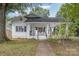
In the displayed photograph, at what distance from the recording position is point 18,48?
8.10 ft

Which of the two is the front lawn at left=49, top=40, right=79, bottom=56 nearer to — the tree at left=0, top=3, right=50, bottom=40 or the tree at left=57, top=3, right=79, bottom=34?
the tree at left=57, top=3, right=79, bottom=34

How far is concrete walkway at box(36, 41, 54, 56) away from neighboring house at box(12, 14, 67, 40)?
4 cm

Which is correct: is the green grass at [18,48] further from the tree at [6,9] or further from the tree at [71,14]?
the tree at [71,14]

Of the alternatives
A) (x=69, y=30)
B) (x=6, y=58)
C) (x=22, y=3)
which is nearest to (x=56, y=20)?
(x=69, y=30)

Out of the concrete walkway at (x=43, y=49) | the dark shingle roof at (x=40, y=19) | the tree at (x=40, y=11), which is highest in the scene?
the tree at (x=40, y=11)

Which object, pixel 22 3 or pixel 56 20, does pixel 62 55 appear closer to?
pixel 56 20

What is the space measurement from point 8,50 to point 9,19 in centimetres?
22

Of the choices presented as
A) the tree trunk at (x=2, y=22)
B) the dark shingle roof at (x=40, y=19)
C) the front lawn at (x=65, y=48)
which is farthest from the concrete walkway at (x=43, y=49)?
the tree trunk at (x=2, y=22)

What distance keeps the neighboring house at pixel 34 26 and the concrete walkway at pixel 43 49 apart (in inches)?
1.7

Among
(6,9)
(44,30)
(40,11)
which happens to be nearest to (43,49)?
(44,30)

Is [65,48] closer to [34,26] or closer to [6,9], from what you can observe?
[34,26]

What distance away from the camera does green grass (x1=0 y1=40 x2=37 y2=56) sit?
247cm

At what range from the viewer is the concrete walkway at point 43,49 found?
8.10 ft

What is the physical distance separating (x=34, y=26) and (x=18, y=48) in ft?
0.62
